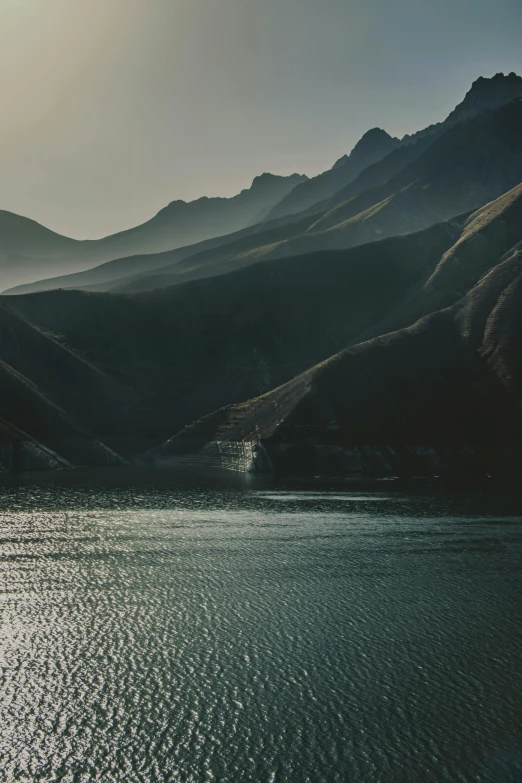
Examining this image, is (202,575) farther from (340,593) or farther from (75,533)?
(75,533)

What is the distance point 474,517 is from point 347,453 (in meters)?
56.9

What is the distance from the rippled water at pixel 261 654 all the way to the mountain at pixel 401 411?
6701 cm

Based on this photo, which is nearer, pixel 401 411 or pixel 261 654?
pixel 261 654

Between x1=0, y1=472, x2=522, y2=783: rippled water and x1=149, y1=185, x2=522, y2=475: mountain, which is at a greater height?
x1=149, y1=185, x2=522, y2=475: mountain

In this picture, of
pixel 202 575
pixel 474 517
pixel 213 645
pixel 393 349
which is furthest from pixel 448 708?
pixel 393 349

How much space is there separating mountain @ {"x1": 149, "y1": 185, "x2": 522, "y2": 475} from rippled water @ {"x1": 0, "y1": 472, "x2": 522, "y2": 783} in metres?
67.0

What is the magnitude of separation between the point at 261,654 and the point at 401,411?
398 ft

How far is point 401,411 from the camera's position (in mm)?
158375

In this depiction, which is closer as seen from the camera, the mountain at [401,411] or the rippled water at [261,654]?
the rippled water at [261,654]

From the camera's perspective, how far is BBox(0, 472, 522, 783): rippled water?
30.0 m

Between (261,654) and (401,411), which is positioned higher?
(401,411)

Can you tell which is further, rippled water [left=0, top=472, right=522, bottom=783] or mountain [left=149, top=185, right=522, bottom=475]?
mountain [left=149, top=185, right=522, bottom=475]

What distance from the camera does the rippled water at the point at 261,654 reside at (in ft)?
98.3

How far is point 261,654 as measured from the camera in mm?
42156
